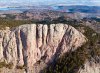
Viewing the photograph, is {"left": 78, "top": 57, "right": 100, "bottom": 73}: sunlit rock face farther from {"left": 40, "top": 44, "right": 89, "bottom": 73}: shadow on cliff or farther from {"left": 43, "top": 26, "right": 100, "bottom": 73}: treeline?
{"left": 40, "top": 44, "right": 89, "bottom": 73}: shadow on cliff

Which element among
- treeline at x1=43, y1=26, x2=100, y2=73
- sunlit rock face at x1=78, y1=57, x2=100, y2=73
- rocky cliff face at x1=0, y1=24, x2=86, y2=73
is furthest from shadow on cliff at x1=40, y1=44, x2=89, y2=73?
rocky cliff face at x1=0, y1=24, x2=86, y2=73

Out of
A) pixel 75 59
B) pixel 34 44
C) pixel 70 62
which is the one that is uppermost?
pixel 34 44

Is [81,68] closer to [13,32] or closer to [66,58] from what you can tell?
[66,58]

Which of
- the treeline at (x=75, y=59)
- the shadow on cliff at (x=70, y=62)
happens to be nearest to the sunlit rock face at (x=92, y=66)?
the treeline at (x=75, y=59)

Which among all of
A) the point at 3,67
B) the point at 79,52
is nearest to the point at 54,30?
the point at 79,52

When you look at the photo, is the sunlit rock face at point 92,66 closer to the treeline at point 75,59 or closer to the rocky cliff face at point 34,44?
the treeline at point 75,59

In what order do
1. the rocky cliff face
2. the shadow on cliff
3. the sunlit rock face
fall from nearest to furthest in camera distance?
the sunlit rock face → the shadow on cliff → the rocky cliff face

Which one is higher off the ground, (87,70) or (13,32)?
(13,32)

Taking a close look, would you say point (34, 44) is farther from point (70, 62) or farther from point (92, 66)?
point (92, 66)

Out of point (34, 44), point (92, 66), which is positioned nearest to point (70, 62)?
point (92, 66)
